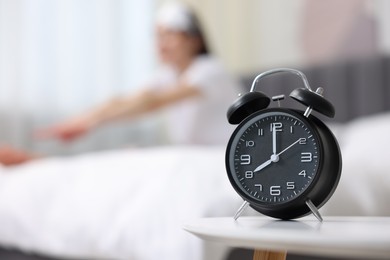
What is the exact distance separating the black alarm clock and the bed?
0.42 m

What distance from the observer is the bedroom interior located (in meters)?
1.54

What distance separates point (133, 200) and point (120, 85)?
205 cm

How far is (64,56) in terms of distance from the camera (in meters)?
3.34

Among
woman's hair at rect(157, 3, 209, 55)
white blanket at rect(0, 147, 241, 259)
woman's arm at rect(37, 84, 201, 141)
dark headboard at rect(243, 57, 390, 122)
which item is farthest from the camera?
dark headboard at rect(243, 57, 390, 122)

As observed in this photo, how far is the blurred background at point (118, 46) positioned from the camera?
3.13 m

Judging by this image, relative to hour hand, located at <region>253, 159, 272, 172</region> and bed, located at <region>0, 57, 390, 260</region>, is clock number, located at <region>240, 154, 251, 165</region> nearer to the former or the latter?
hour hand, located at <region>253, 159, 272, 172</region>

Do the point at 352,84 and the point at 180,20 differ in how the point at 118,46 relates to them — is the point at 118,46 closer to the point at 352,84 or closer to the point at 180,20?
the point at 180,20

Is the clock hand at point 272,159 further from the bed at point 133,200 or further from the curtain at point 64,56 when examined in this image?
the curtain at point 64,56

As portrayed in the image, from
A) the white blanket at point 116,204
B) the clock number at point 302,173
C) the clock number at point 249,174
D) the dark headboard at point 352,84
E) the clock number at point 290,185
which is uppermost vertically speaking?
the clock number at point 302,173

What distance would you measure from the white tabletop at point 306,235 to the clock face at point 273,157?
1.6 inches

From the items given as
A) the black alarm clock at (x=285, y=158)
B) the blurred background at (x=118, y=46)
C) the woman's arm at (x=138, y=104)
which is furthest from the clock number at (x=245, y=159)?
the blurred background at (x=118, y=46)

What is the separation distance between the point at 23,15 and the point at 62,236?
6.38 feet

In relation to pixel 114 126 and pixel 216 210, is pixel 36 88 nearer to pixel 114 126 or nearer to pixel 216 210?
pixel 114 126

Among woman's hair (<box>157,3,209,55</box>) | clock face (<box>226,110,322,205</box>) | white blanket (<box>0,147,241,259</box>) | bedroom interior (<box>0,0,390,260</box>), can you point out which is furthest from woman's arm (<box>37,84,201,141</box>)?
clock face (<box>226,110,322,205</box>)
